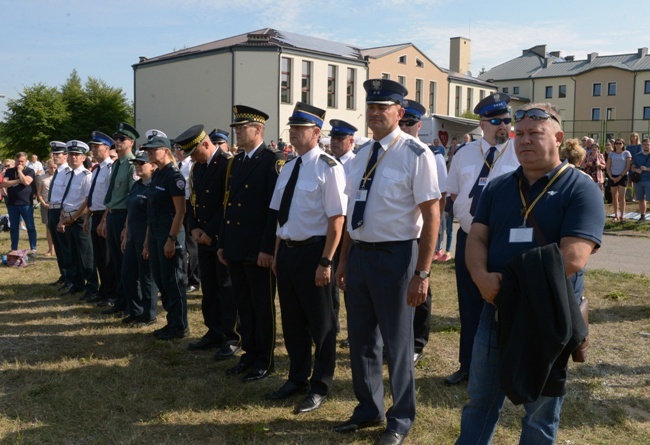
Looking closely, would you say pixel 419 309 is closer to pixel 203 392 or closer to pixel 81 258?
pixel 203 392

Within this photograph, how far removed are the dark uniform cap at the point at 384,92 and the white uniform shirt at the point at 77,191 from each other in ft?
19.8

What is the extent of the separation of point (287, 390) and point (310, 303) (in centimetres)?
76

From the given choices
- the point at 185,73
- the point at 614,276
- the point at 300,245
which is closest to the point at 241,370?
the point at 300,245

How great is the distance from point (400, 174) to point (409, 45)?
45.9 meters

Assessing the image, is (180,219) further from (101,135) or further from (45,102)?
(45,102)

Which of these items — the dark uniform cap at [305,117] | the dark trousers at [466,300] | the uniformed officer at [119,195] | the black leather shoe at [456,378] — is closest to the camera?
the dark uniform cap at [305,117]

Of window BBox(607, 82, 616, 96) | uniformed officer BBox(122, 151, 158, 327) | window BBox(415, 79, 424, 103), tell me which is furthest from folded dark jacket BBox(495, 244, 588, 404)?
window BBox(607, 82, 616, 96)

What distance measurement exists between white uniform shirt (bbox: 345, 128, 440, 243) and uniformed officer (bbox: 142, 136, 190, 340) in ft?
10.2

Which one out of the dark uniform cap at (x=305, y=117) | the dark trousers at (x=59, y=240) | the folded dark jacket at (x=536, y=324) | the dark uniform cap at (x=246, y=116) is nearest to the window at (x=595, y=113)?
the dark trousers at (x=59, y=240)

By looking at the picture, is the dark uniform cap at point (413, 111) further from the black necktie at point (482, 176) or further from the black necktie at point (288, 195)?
the black necktie at point (288, 195)

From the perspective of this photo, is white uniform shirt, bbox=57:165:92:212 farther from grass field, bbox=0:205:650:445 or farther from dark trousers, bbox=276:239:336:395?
dark trousers, bbox=276:239:336:395

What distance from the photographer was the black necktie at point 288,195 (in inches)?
185

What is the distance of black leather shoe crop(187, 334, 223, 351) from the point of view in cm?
622

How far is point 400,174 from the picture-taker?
153 inches
